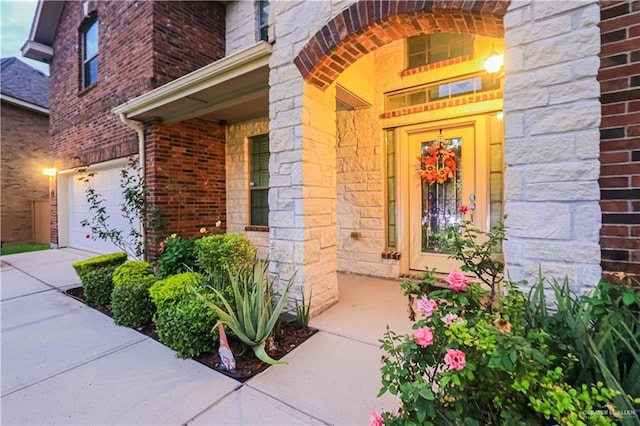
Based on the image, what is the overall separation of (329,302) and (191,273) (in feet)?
5.19

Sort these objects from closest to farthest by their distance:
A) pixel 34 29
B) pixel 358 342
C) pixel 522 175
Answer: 1. pixel 522 175
2. pixel 358 342
3. pixel 34 29

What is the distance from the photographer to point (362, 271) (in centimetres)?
484

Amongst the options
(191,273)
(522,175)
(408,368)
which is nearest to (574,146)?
(522,175)

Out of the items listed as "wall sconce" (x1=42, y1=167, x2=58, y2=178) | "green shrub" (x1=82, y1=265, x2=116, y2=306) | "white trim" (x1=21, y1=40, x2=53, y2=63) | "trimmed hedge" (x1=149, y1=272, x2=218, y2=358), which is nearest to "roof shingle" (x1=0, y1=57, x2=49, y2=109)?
"white trim" (x1=21, y1=40, x2=53, y2=63)

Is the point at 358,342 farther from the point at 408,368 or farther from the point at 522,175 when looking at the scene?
the point at 522,175

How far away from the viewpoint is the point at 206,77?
4.02 metres

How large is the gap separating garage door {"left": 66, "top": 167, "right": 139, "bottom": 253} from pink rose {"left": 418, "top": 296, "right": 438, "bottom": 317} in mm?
6438

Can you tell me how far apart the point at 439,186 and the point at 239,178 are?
3.97 metres

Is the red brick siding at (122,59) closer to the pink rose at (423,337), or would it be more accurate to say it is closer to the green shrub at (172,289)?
the green shrub at (172,289)

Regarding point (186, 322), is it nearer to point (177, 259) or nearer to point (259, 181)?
point (177, 259)

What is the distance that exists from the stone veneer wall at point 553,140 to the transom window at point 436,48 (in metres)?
2.16

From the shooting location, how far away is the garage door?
21.2 feet

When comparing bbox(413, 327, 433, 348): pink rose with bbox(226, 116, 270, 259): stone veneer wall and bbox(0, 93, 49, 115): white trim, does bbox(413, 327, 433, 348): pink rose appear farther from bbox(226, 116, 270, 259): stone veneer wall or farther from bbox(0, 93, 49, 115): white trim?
bbox(0, 93, 49, 115): white trim

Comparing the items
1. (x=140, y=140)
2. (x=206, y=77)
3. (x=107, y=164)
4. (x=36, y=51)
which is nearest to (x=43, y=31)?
(x=36, y=51)
